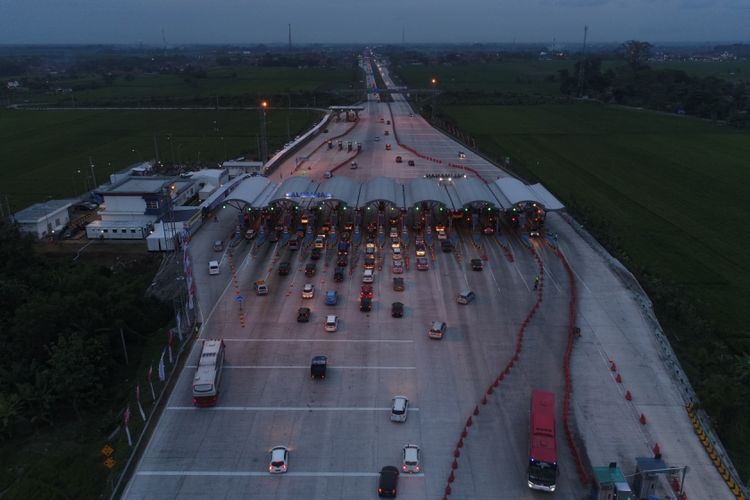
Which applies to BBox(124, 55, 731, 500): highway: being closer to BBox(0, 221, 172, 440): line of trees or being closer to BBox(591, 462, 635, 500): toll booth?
BBox(591, 462, 635, 500): toll booth

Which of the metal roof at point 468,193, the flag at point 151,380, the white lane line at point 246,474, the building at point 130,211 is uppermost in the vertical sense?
the metal roof at point 468,193

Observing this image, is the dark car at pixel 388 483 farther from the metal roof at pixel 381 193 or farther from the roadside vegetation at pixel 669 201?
the metal roof at pixel 381 193

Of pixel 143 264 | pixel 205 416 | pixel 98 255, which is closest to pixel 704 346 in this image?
pixel 205 416

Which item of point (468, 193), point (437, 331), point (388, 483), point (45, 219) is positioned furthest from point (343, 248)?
point (45, 219)

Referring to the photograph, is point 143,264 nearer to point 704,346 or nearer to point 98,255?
point 98,255

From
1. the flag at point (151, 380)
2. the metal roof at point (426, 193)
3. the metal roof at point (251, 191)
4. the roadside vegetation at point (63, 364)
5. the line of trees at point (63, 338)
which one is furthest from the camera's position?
the metal roof at point (251, 191)

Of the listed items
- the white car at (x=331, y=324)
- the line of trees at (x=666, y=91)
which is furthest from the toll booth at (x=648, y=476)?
the line of trees at (x=666, y=91)

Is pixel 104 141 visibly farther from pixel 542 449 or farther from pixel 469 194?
pixel 542 449
